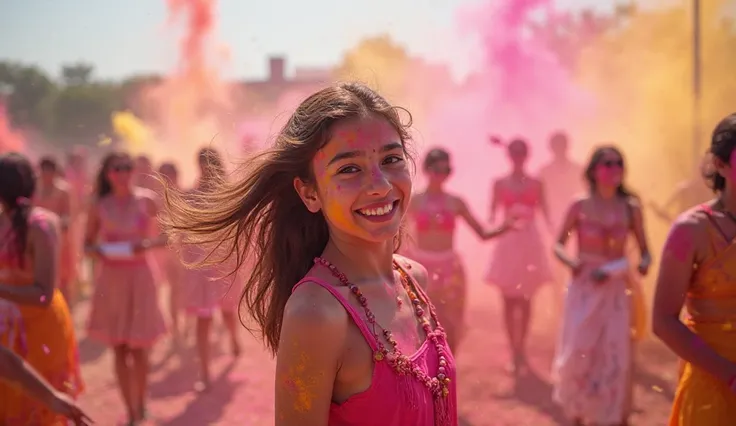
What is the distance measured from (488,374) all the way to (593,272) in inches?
82.4

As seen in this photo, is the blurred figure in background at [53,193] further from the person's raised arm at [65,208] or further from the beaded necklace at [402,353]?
the beaded necklace at [402,353]

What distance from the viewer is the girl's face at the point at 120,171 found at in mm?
6070

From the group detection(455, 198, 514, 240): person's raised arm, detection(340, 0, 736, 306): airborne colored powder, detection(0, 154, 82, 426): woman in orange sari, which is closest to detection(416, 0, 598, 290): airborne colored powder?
detection(340, 0, 736, 306): airborne colored powder

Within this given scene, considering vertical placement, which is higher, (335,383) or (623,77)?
(623,77)

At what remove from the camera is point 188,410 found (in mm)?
6246

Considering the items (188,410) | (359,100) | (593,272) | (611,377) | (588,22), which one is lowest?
(188,410)

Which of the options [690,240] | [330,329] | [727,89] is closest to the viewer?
[330,329]

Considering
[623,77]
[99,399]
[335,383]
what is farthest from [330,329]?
[623,77]

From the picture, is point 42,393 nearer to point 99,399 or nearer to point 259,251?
point 259,251

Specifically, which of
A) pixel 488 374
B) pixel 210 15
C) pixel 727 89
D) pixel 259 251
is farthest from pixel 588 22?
pixel 259 251

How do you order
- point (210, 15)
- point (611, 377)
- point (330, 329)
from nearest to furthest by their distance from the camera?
point (330, 329)
point (611, 377)
point (210, 15)

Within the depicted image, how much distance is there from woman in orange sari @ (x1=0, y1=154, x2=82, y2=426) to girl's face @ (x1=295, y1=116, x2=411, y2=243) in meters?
2.30

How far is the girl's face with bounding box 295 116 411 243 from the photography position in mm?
1890

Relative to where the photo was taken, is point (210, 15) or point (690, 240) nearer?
point (690, 240)
